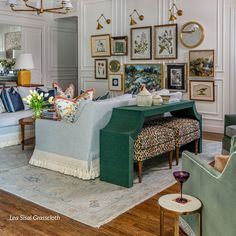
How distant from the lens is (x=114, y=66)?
26.2ft

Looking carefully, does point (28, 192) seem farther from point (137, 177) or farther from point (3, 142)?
point (3, 142)

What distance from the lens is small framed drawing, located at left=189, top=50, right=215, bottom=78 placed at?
256 inches

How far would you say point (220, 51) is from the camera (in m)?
6.42

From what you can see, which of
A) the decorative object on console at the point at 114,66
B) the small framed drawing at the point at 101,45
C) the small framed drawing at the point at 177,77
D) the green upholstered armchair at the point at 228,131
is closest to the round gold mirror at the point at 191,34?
the small framed drawing at the point at 177,77

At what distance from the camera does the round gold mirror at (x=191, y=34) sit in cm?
659

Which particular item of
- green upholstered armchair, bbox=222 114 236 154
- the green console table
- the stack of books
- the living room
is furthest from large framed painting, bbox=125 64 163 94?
the green console table

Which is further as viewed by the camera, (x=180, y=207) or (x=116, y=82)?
(x=116, y=82)

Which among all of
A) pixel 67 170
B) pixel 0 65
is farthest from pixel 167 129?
pixel 0 65

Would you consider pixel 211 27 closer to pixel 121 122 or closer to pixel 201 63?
pixel 201 63

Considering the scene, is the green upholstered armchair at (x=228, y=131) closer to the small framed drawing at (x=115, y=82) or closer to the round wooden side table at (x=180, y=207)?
the round wooden side table at (x=180, y=207)

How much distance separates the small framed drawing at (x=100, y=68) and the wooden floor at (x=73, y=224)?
5482 millimetres

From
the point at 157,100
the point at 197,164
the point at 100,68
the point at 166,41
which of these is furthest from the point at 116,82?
the point at 197,164

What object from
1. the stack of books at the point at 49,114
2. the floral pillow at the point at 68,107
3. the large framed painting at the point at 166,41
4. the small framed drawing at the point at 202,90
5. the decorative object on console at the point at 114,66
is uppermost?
the large framed painting at the point at 166,41

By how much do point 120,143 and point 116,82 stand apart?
15.2 feet
